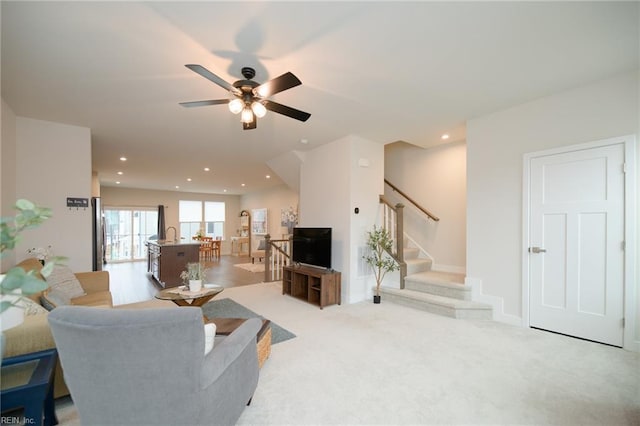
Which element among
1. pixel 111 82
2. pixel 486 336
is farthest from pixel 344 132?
pixel 486 336

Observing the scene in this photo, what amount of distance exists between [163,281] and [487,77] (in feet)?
21.8

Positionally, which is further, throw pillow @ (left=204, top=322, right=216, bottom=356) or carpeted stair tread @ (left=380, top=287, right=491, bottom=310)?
carpeted stair tread @ (left=380, top=287, right=491, bottom=310)

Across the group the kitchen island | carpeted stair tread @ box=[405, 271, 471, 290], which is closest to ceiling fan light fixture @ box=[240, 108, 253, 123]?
carpeted stair tread @ box=[405, 271, 471, 290]

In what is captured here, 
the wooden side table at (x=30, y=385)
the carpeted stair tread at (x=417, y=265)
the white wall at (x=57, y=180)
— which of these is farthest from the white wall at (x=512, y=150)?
the white wall at (x=57, y=180)

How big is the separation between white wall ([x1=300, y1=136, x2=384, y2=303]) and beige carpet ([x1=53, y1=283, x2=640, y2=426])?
1.27 m

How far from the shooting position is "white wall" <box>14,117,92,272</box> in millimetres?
3768

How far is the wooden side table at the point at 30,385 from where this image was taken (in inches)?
58.1

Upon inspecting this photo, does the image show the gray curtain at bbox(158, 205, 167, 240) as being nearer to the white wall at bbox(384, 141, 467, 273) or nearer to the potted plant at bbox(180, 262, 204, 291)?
the potted plant at bbox(180, 262, 204, 291)

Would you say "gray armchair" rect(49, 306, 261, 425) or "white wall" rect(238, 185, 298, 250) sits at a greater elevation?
"white wall" rect(238, 185, 298, 250)

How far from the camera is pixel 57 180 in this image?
3.96 m

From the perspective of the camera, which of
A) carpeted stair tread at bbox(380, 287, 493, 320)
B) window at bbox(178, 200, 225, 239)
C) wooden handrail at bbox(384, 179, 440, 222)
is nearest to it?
carpeted stair tread at bbox(380, 287, 493, 320)

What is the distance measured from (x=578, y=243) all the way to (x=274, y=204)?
9118mm

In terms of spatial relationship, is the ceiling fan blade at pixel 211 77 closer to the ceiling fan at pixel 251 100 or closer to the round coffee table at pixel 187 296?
the ceiling fan at pixel 251 100

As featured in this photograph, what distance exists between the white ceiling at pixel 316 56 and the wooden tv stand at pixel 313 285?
94.8 inches
